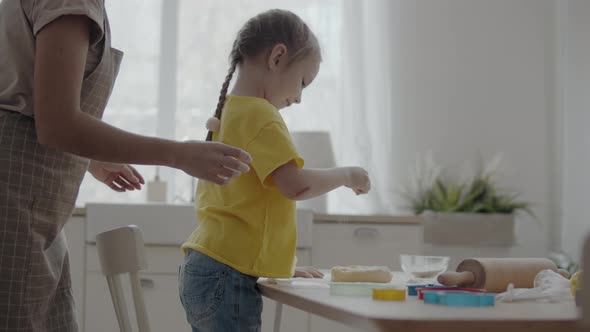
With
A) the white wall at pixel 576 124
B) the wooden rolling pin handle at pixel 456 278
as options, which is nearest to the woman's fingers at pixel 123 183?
the wooden rolling pin handle at pixel 456 278

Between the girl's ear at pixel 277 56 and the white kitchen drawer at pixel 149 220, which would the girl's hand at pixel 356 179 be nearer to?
the girl's ear at pixel 277 56

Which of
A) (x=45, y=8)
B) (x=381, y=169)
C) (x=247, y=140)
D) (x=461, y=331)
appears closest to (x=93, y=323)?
(x=381, y=169)

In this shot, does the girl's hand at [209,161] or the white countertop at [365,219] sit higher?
the girl's hand at [209,161]

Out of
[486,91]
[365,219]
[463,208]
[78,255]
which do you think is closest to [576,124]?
[486,91]

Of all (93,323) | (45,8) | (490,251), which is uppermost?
(45,8)

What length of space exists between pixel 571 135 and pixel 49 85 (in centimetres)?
319

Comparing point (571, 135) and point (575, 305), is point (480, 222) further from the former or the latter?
point (575, 305)

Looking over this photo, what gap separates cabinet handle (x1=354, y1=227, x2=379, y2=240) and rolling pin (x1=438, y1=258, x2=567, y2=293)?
1738mm

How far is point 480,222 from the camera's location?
3420mm

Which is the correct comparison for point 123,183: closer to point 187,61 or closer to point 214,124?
point 214,124

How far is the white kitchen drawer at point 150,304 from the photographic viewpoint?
288 cm

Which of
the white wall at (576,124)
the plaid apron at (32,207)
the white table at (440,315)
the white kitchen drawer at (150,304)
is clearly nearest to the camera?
the white table at (440,315)

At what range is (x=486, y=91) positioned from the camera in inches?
151

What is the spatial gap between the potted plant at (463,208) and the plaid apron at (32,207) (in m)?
2.36
